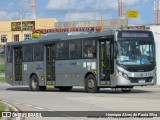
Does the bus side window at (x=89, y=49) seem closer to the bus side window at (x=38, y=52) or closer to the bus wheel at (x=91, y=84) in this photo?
the bus wheel at (x=91, y=84)

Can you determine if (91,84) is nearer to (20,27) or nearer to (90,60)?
(90,60)

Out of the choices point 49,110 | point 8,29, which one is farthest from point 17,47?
point 8,29

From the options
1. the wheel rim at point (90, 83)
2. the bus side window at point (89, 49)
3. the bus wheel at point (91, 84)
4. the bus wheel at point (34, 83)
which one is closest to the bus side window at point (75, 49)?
the bus side window at point (89, 49)

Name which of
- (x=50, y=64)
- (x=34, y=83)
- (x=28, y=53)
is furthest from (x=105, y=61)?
(x=28, y=53)

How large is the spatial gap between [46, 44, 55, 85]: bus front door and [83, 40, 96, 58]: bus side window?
3203 mm

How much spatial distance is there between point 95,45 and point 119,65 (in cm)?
209

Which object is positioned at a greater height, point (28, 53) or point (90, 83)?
point (28, 53)

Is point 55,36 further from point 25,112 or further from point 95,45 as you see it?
point 25,112

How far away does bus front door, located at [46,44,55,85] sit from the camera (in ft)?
93.6

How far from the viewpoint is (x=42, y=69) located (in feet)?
96.4

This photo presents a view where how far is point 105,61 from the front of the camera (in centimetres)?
2448

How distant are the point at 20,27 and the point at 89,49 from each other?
10000 cm

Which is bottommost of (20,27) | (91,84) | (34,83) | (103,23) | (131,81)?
(34,83)

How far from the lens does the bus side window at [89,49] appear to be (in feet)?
82.8
